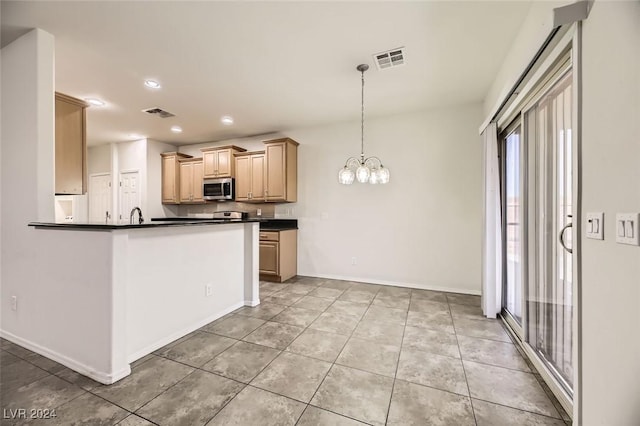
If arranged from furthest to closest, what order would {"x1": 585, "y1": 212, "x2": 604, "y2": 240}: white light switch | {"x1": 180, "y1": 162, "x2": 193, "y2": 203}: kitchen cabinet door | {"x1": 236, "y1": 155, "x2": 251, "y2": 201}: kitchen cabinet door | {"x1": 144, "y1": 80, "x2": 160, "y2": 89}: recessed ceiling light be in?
{"x1": 180, "y1": 162, "x2": 193, "y2": 203}: kitchen cabinet door, {"x1": 236, "y1": 155, "x2": 251, "y2": 201}: kitchen cabinet door, {"x1": 144, "y1": 80, "x2": 160, "y2": 89}: recessed ceiling light, {"x1": 585, "y1": 212, "x2": 604, "y2": 240}: white light switch

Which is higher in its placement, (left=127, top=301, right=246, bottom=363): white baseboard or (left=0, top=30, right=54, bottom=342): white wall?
(left=0, top=30, right=54, bottom=342): white wall

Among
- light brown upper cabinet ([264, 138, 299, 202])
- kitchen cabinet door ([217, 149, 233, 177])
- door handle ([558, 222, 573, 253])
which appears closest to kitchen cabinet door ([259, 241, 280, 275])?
light brown upper cabinet ([264, 138, 299, 202])

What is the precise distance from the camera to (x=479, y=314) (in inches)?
117

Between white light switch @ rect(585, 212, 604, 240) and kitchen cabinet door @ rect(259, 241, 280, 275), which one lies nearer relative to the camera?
white light switch @ rect(585, 212, 604, 240)

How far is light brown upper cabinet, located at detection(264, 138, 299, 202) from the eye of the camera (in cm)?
450

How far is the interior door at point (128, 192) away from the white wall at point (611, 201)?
687 cm

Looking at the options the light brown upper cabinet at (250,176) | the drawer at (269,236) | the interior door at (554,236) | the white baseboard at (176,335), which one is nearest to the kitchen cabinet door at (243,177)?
the light brown upper cabinet at (250,176)

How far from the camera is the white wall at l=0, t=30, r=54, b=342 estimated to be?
216 centimetres

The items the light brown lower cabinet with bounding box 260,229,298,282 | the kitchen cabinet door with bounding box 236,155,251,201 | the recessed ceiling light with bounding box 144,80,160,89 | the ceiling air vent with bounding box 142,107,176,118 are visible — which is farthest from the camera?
the kitchen cabinet door with bounding box 236,155,251,201

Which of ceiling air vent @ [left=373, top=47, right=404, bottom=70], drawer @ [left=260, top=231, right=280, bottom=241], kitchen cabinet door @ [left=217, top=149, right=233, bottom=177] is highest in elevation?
ceiling air vent @ [left=373, top=47, right=404, bottom=70]

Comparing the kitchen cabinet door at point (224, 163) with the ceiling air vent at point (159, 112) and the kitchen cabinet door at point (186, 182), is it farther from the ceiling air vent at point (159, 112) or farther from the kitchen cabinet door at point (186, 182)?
the ceiling air vent at point (159, 112)

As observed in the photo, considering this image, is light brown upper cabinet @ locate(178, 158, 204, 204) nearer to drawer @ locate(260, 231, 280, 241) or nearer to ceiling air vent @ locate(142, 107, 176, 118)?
ceiling air vent @ locate(142, 107, 176, 118)

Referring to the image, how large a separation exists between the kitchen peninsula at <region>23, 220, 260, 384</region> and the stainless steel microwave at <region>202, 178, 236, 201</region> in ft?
8.06

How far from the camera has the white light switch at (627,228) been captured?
2.95 feet
